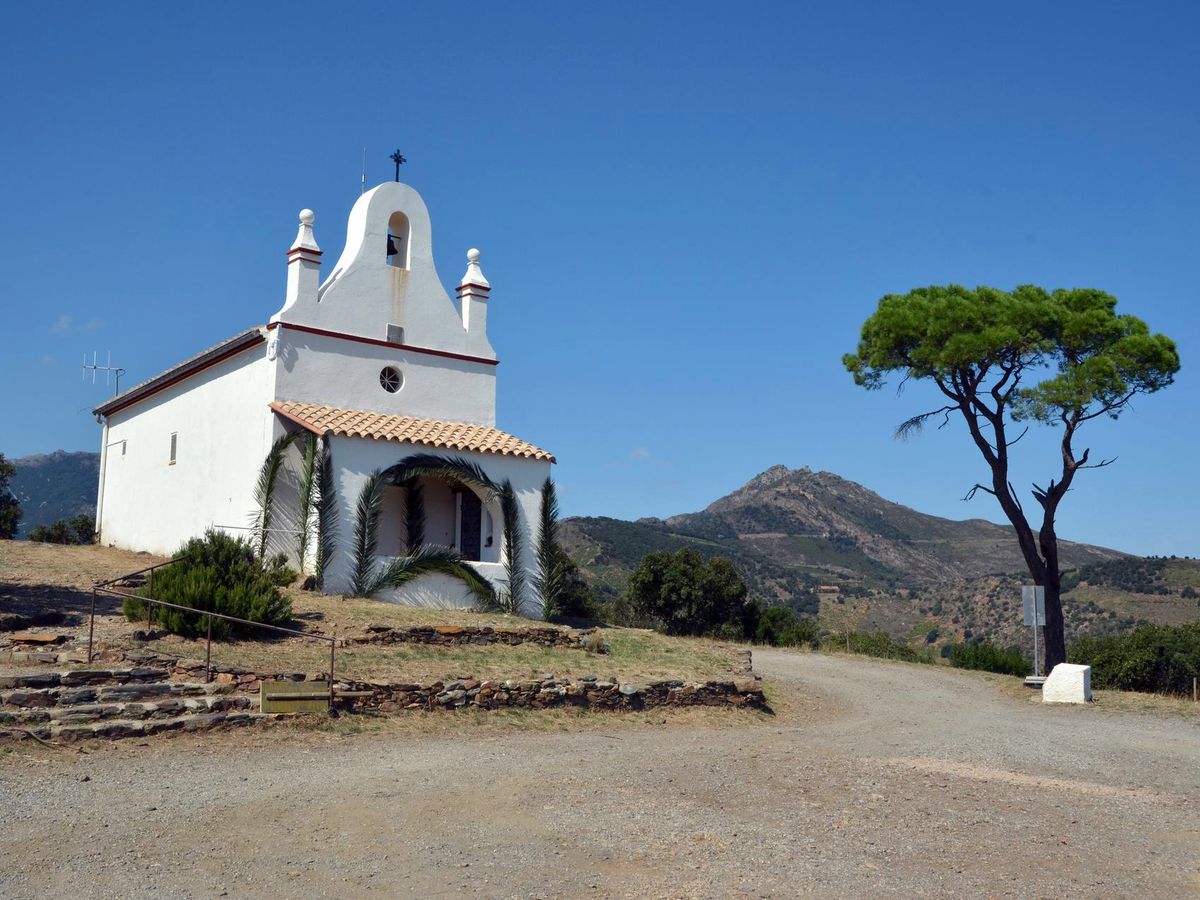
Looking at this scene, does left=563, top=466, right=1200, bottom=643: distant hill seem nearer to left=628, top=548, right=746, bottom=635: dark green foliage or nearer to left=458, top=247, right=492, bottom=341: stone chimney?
left=628, top=548, right=746, bottom=635: dark green foliage

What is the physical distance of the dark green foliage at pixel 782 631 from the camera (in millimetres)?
29484

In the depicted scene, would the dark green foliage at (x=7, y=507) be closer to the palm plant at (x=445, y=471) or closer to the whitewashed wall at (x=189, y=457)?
the whitewashed wall at (x=189, y=457)

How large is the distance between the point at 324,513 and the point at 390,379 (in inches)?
165

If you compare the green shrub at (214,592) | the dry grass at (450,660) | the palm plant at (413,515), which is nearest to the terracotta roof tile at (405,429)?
the palm plant at (413,515)

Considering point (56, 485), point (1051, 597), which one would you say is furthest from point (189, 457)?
point (56, 485)

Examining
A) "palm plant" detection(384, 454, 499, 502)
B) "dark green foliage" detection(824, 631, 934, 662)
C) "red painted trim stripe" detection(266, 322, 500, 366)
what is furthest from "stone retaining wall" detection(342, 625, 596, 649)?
"dark green foliage" detection(824, 631, 934, 662)

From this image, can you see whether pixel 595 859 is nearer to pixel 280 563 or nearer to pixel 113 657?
pixel 113 657

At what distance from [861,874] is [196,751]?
6.36 m

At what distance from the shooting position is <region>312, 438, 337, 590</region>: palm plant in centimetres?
2030

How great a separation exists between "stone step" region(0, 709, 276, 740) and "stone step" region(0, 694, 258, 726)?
77 mm

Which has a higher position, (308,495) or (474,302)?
(474,302)

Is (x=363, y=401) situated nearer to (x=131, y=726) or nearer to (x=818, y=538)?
(x=131, y=726)

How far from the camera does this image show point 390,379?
2359cm

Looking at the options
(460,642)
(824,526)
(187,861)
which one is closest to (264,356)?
(460,642)
